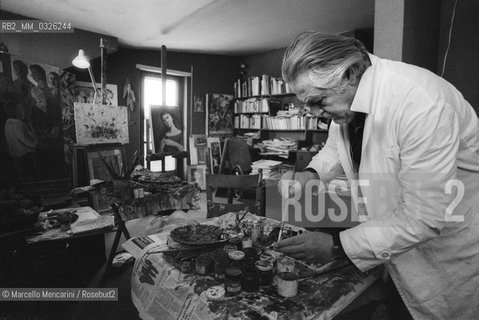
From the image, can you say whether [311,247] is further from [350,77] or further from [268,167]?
[268,167]

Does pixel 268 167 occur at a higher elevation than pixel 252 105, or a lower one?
lower

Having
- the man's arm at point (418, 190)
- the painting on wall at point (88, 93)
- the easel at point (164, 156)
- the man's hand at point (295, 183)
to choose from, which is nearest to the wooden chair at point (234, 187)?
the man's hand at point (295, 183)

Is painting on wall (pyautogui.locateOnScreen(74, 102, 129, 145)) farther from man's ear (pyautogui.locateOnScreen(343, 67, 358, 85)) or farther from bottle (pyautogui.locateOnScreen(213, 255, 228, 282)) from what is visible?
man's ear (pyautogui.locateOnScreen(343, 67, 358, 85))

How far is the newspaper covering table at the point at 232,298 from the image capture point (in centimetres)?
81

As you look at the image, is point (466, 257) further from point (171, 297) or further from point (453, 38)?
point (453, 38)

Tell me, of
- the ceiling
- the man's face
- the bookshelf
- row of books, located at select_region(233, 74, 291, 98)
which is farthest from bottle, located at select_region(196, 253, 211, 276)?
row of books, located at select_region(233, 74, 291, 98)

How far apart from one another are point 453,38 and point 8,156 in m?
4.61

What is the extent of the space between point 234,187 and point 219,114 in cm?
442

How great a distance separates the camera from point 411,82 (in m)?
0.87

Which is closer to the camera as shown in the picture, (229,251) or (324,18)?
(229,251)

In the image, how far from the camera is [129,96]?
5.36 meters

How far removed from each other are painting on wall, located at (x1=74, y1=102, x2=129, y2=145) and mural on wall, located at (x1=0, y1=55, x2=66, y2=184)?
9.5 inches

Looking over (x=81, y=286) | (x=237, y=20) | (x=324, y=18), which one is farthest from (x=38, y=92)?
(x=324, y=18)

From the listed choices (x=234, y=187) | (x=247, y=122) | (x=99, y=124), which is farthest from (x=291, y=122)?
(x=234, y=187)
